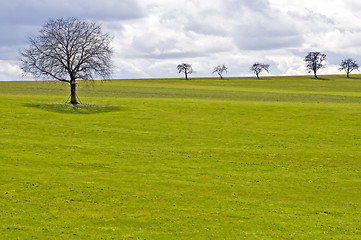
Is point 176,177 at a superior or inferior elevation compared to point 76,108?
inferior

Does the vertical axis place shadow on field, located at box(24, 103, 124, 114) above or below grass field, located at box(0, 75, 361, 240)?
above

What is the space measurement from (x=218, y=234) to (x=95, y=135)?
2814cm

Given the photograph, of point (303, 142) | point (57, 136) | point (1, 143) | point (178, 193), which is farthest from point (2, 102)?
point (178, 193)

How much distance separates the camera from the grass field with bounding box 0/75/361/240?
64.3 ft

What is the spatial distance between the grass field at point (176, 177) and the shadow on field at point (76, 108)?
107 inches

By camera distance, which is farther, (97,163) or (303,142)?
(303,142)

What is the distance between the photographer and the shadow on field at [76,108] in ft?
198

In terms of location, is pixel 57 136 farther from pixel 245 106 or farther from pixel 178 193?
pixel 245 106

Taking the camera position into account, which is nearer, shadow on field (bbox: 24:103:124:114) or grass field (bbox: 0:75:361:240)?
grass field (bbox: 0:75:361:240)

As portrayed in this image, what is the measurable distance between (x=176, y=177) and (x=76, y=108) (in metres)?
36.7

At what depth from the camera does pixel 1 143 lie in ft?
123

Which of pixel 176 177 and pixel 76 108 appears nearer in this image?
pixel 176 177

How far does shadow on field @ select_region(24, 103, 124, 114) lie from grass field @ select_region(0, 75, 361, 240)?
272 centimetres

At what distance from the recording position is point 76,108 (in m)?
62.5
